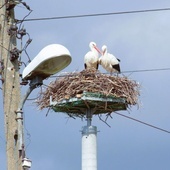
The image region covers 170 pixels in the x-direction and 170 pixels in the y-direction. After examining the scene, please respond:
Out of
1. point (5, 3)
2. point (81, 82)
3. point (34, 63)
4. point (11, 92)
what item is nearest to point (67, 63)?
point (34, 63)

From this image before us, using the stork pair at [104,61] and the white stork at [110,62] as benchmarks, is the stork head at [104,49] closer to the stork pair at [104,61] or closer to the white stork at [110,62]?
the stork pair at [104,61]

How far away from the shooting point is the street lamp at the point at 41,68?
6969mm

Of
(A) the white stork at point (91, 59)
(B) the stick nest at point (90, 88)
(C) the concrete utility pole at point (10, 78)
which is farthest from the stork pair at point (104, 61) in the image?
(C) the concrete utility pole at point (10, 78)

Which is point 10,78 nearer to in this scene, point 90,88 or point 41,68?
point 41,68

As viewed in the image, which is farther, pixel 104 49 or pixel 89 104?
pixel 104 49

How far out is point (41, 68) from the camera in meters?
7.23

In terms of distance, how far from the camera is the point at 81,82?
481 inches

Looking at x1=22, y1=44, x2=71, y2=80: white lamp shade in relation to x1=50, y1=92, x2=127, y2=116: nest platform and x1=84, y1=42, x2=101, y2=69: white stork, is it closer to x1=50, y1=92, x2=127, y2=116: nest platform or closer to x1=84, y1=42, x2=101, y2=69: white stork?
x1=50, y1=92, x2=127, y2=116: nest platform

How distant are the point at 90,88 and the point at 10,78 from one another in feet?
13.8

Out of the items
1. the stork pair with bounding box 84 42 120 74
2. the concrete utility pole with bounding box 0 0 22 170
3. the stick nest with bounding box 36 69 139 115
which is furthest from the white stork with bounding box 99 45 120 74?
the concrete utility pole with bounding box 0 0 22 170

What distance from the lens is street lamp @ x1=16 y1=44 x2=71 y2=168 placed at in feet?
22.9

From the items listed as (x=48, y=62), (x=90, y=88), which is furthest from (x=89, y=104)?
(x=48, y=62)

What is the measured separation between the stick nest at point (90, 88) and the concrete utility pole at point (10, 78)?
12.8 ft

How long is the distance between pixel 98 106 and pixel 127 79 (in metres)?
0.75
